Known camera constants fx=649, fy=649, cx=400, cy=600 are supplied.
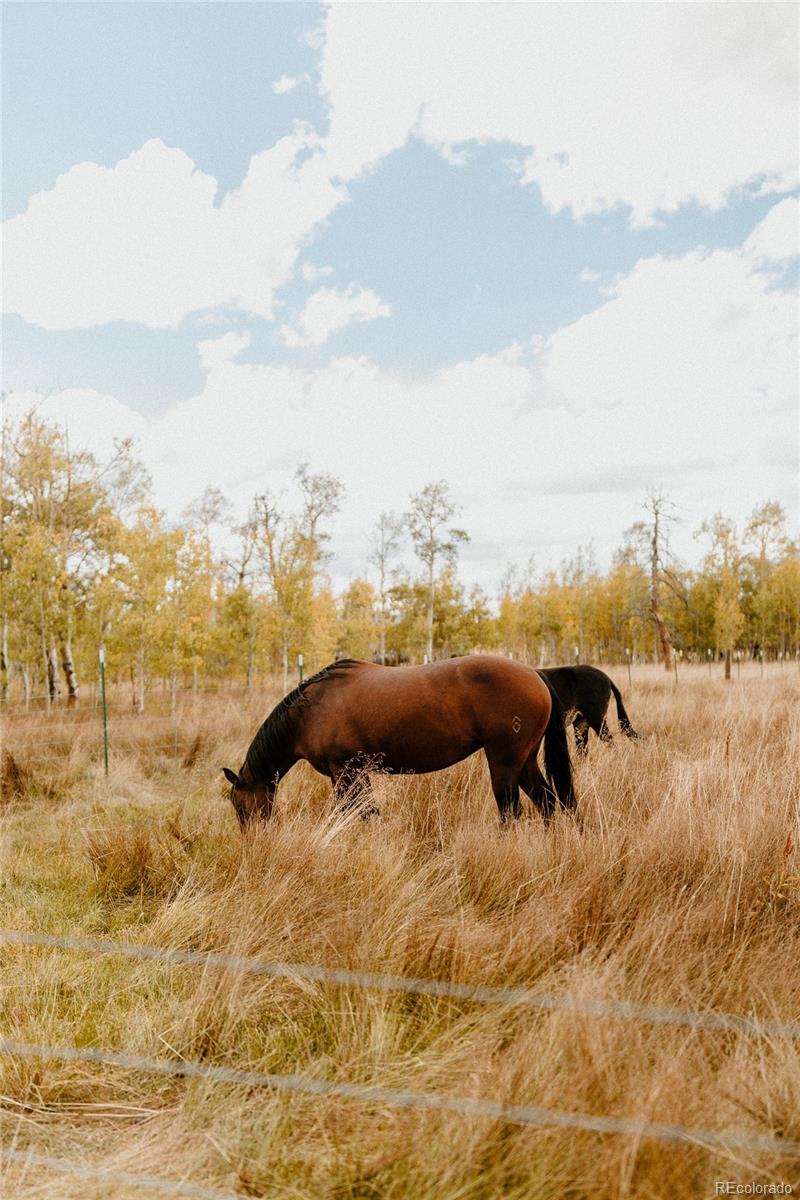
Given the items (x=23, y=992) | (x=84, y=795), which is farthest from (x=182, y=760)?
(x=23, y=992)

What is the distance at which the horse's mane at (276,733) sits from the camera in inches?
195

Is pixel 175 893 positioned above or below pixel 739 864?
below

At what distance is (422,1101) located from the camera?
5.70 ft

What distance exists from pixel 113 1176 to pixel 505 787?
3127 mm

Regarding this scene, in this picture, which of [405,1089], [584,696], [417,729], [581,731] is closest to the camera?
[405,1089]

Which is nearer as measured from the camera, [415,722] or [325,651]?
[415,722]

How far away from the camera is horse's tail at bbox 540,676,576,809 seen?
471cm

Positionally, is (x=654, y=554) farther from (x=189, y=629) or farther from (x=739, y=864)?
(x=739, y=864)

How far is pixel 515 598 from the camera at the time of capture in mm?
52969

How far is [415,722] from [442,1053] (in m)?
2.61

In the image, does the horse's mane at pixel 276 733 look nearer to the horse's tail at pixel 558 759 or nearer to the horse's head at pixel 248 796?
the horse's head at pixel 248 796

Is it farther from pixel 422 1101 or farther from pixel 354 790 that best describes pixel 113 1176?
pixel 354 790

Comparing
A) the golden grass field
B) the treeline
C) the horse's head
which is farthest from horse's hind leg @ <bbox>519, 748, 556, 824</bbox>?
the treeline

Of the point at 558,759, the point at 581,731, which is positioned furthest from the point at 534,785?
the point at 581,731
